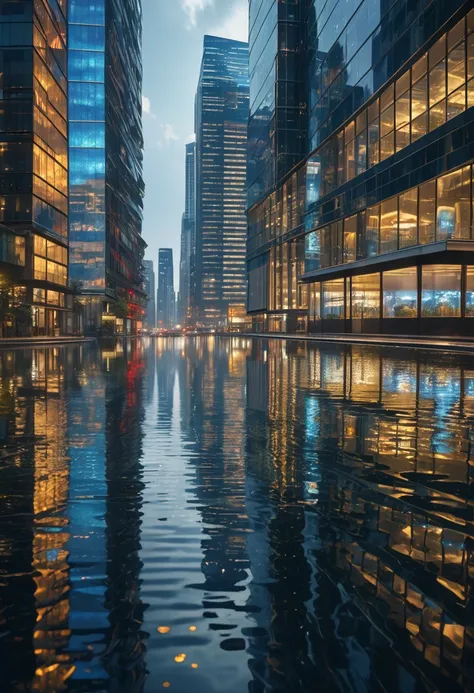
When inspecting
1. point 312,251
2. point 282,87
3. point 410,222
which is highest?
point 282,87

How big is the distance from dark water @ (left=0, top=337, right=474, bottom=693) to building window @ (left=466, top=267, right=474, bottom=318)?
30.1m

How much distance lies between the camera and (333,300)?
5731 cm

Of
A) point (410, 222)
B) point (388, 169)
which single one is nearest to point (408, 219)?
point (410, 222)

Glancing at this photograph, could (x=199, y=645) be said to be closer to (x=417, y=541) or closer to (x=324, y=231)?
(x=417, y=541)

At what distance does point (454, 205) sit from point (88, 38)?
91.5m

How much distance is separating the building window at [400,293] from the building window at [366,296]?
149 cm

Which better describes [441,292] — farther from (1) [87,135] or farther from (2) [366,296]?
(1) [87,135]

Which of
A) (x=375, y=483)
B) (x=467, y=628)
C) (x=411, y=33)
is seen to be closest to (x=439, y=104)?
(x=411, y=33)

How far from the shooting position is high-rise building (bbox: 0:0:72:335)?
201 ft

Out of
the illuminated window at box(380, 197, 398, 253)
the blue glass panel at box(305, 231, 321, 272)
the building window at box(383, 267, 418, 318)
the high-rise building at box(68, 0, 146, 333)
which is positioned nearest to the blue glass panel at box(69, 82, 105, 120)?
the high-rise building at box(68, 0, 146, 333)

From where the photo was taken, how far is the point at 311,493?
5.44 metres

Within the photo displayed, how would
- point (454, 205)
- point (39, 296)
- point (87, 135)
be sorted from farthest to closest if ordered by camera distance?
point (87, 135)
point (39, 296)
point (454, 205)

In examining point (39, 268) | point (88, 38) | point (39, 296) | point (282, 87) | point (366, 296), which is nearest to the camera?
point (366, 296)

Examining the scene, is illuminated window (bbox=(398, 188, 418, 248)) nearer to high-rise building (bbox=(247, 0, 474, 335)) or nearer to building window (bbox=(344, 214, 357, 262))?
high-rise building (bbox=(247, 0, 474, 335))
